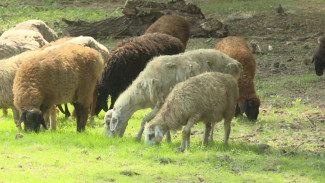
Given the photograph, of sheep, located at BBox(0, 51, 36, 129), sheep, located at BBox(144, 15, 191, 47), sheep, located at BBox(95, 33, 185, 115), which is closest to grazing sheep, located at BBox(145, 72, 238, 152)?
sheep, located at BBox(95, 33, 185, 115)

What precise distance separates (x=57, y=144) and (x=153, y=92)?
1.90 metres

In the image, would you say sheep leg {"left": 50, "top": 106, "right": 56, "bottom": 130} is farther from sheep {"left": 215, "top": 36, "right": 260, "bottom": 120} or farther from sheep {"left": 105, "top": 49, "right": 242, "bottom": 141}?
sheep {"left": 215, "top": 36, "right": 260, "bottom": 120}

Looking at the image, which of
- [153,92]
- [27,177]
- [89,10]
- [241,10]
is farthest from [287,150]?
[89,10]

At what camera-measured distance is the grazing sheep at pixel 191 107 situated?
9.09m

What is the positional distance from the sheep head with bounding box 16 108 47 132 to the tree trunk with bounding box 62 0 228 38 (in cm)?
992

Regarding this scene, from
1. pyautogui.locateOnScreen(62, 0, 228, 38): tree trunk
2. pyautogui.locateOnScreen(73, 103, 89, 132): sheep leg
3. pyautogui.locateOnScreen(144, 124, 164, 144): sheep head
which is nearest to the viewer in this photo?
pyautogui.locateOnScreen(144, 124, 164, 144): sheep head

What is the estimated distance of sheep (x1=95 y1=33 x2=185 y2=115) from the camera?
476 inches

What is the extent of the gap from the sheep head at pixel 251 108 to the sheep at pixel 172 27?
399 centimetres

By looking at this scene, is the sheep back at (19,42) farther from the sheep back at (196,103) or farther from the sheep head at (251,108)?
the sheep back at (196,103)

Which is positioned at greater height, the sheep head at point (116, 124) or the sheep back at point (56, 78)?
the sheep back at point (56, 78)

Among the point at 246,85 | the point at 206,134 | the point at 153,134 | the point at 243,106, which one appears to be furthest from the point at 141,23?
the point at 153,134

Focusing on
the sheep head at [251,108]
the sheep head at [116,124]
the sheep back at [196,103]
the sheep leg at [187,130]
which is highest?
the sheep back at [196,103]

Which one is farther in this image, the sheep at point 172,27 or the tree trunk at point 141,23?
the tree trunk at point 141,23

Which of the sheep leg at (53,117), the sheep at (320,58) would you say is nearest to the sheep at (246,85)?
the sheep at (320,58)
